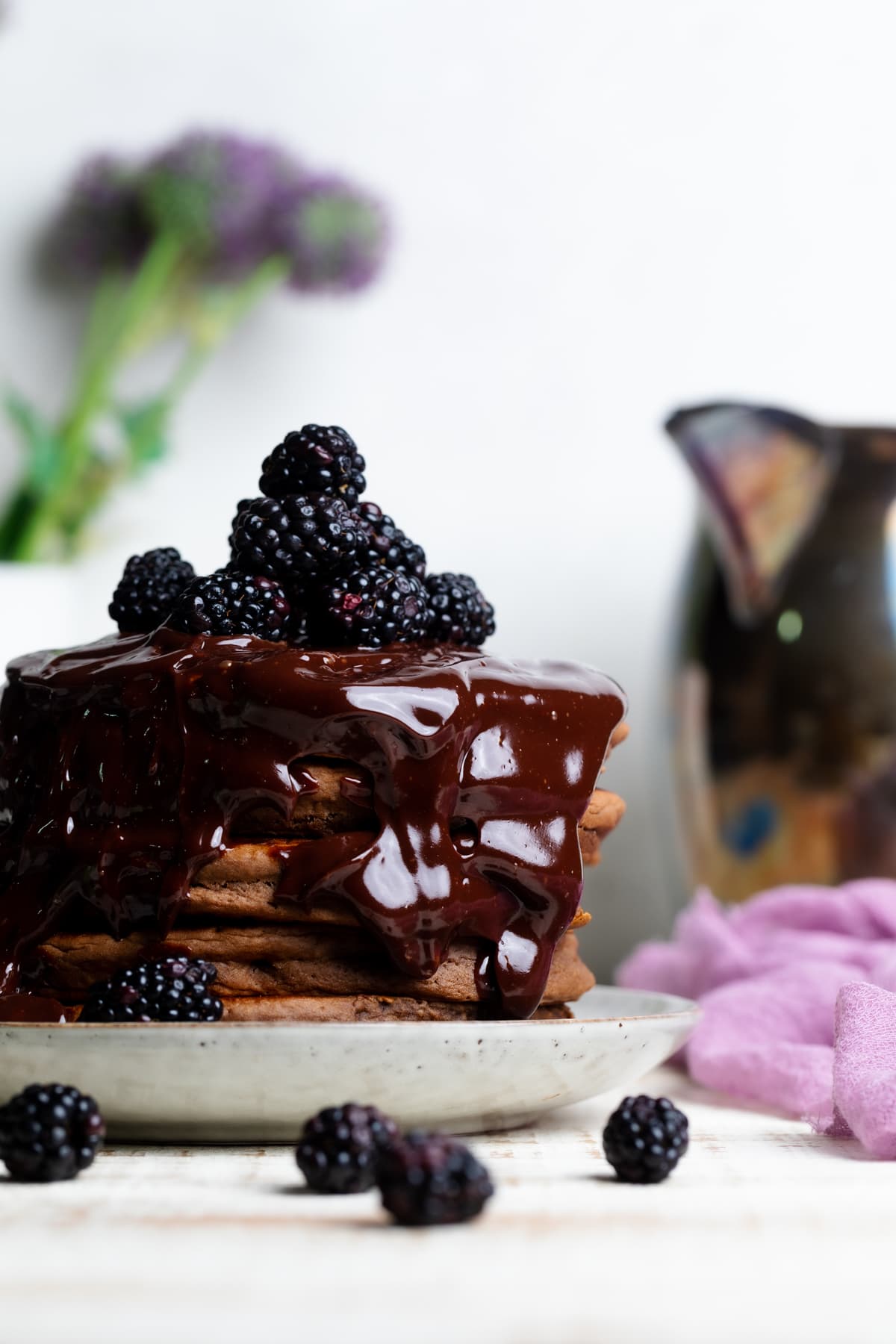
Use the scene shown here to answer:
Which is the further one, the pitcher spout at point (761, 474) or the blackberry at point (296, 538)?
the pitcher spout at point (761, 474)

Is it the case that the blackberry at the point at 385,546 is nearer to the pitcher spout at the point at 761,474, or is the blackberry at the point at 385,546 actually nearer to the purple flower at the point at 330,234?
the pitcher spout at the point at 761,474

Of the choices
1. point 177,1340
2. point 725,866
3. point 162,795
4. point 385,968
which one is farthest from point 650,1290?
point 725,866

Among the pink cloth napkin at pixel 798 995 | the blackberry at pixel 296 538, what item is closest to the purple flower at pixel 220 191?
the blackberry at pixel 296 538

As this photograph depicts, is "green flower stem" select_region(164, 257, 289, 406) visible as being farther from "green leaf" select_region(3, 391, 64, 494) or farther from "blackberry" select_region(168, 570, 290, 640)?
"blackberry" select_region(168, 570, 290, 640)

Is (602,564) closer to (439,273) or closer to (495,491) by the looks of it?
(495,491)

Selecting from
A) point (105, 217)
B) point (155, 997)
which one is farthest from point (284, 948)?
point (105, 217)

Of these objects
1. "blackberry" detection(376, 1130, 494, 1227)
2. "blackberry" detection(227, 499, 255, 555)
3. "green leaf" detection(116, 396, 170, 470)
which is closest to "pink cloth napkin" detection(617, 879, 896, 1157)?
"blackberry" detection(376, 1130, 494, 1227)
